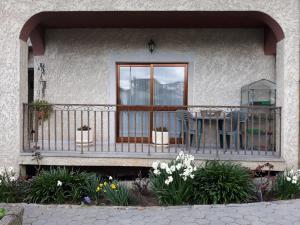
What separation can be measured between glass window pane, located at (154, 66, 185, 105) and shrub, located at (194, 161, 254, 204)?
2.96m

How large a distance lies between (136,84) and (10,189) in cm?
399

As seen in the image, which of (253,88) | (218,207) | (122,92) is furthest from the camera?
(122,92)

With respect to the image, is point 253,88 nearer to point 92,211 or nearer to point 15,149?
point 92,211

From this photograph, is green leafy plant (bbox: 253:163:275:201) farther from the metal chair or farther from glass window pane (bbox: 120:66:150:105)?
glass window pane (bbox: 120:66:150:105)

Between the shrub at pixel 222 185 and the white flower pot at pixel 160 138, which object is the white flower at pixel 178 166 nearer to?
the shrub at pixel 222 185

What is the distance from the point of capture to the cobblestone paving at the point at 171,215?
463cm

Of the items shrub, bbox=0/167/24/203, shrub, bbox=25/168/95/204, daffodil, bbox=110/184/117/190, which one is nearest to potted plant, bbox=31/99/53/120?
shrub, bbox=0/167/24/203

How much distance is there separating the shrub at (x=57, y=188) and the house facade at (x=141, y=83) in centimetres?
76

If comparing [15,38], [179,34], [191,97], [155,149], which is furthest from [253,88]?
[15,38]

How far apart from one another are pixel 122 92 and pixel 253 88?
10.7ft

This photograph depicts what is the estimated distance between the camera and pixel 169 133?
23.8ft

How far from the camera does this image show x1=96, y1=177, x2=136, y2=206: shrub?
5.40 metres

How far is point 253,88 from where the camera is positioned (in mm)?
7922

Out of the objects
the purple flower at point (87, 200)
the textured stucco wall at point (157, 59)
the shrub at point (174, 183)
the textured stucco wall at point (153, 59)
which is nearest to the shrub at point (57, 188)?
the purple flower at point (87, 200)
